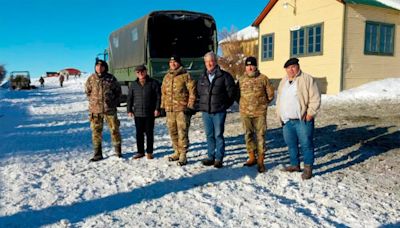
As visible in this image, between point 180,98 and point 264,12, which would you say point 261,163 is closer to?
point 180,98

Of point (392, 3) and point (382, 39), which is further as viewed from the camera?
point (392, 3)

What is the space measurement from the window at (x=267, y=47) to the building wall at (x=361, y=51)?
523 centimetres

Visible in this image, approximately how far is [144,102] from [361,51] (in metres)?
Answer: 14.0

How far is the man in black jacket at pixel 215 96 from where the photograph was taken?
5.40m

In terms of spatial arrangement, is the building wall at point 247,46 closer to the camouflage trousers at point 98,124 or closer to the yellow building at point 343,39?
the yellow building at point 343,39

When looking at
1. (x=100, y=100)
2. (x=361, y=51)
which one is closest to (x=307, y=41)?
(x=361, y=51)

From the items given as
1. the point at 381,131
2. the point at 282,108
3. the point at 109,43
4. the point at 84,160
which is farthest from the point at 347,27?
the point at 84,160

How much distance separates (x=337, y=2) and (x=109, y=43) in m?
11.3

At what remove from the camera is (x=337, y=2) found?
52.7 feet

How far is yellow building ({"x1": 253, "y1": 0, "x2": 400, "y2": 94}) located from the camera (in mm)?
16031

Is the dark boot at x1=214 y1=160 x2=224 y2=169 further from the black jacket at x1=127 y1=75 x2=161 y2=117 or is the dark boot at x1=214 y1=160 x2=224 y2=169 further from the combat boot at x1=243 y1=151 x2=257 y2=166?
the black jacket at x1=127 y1=75 x2=161 y2=117

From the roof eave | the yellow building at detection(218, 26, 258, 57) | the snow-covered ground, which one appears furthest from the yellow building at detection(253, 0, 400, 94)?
the yellow building at detection(218, 26, 258, 57)

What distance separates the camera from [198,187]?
466cm

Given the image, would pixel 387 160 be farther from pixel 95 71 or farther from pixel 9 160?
pixel 9 160
